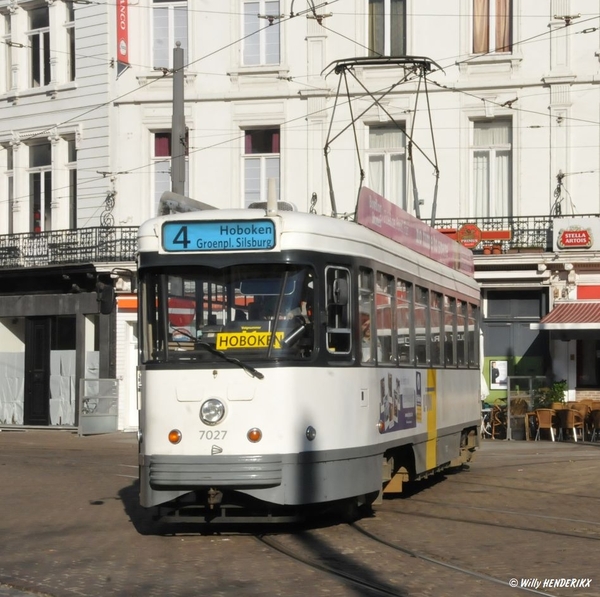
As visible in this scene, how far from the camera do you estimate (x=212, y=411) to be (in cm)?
1107

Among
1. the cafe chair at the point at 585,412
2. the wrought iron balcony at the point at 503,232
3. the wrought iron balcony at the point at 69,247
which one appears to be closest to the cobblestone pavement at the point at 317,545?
the cafe chair at the point at 585,412

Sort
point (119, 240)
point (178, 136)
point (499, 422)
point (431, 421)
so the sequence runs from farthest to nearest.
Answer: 1. point (119, 240)
2. point (499, 422)
3. point (178, 136)
4. point (431, 421)

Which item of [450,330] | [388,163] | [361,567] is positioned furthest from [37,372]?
[361,567]

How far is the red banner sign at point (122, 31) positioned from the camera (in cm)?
3144

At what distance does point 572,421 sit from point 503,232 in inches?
205

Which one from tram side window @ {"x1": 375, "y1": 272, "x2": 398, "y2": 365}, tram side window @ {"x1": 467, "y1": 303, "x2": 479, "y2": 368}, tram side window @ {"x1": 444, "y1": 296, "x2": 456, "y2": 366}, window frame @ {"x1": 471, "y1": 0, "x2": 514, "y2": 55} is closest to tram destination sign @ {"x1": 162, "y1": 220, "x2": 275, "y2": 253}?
tram side window @ {"x1": 375, "y1": 272, "x2": 398, "y2": 365}

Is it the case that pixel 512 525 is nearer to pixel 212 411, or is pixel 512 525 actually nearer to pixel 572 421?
pixel 212 411

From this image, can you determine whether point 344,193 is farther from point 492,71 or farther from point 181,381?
point 181,381

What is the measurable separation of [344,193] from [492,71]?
14.9ft

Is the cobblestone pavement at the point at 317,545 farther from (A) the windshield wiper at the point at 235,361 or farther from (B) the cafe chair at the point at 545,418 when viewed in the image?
(B) the cafe chair at the point at 545,418

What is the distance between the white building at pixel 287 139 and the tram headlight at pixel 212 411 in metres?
17.8

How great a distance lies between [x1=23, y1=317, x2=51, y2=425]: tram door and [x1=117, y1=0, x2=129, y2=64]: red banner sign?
24.2ft

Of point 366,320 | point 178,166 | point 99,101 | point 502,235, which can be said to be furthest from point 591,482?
point 99,101

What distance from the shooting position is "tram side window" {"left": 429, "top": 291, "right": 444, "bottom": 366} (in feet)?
50.0
